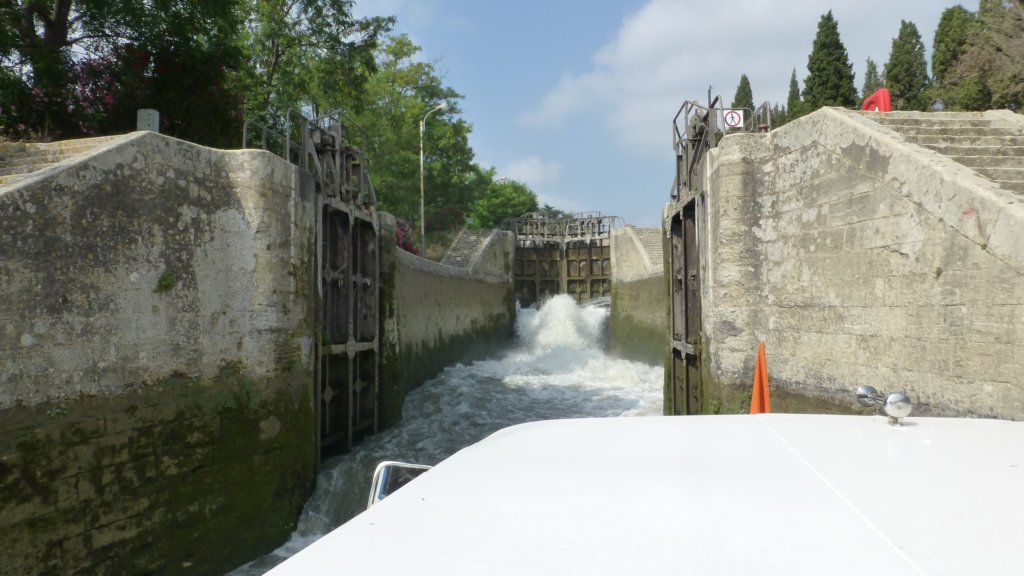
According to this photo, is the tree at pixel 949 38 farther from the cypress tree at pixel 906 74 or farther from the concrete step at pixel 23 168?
the concrete step at pixel 23 168

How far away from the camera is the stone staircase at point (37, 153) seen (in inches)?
219

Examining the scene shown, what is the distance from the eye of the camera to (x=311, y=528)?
671 cm

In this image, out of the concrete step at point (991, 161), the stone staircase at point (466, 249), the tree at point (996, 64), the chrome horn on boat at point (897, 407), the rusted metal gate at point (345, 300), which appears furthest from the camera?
the stone staircase at point (466, 249)

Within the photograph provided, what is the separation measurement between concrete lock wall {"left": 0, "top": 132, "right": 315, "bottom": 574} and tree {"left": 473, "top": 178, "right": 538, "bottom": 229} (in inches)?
1461

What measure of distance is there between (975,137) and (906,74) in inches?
1081

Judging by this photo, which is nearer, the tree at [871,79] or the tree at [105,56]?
the tree at [105,56]

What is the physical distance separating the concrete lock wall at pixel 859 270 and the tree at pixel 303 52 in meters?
10.8

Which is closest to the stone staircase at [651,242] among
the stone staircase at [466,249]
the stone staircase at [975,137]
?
the stone staircase at [466,249]

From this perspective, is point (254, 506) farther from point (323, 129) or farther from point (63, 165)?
point (323, 129)

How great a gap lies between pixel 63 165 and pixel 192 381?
6.81 ft

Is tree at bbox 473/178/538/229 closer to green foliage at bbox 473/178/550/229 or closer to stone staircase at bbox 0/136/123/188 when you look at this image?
green foliage at bbox 473/178/550/229

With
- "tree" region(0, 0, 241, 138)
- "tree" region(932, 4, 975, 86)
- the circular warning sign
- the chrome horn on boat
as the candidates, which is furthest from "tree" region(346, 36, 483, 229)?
the chrome horn on boat

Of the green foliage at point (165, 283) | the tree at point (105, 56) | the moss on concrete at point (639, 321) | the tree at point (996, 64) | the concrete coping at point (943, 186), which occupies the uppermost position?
the tree at point (996, 64)

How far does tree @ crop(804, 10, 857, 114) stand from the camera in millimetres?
27047
